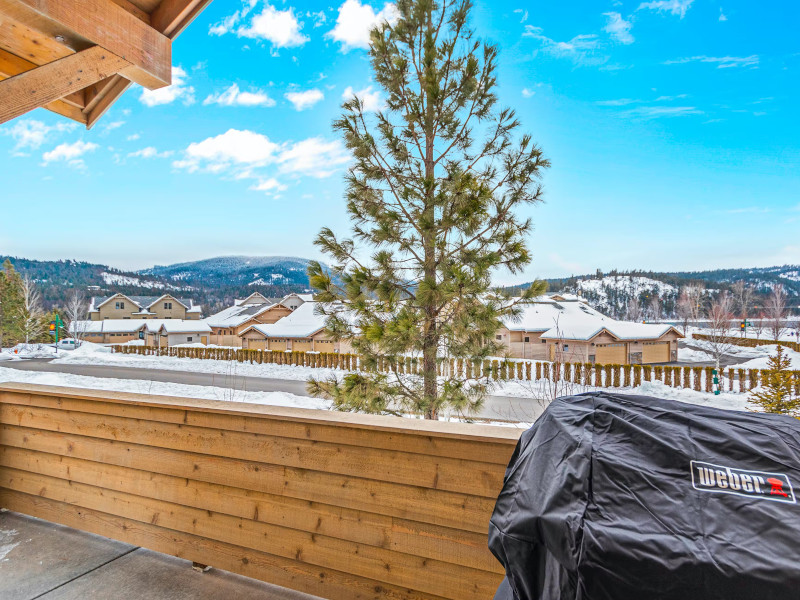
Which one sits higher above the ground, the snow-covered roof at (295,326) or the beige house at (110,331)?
the snow-covered roof at (295,326)

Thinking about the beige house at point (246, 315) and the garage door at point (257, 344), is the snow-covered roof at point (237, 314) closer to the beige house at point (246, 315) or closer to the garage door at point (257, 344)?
the beige house at point (246, 315)

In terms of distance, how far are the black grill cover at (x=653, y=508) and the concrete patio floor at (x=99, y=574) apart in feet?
4.80

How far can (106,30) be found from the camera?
1.61 m

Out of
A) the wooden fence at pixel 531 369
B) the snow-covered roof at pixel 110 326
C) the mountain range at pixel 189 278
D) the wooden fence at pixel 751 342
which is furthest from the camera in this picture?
the snow-covered roof at pixel 110 326

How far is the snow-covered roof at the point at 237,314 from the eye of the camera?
16750 mm

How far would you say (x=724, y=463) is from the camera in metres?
0.64

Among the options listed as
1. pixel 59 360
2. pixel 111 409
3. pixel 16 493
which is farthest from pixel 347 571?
pixel 59 360

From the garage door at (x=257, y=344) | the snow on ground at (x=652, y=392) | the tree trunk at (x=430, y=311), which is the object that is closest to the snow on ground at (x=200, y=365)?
the garage door at (x=257, y=344)

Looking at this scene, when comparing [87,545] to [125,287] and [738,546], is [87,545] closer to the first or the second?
[738,546]

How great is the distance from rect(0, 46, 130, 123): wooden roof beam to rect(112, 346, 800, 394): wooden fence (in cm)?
329

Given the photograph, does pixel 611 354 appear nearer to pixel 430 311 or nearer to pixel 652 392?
pixel 652 392

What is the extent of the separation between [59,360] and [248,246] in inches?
362

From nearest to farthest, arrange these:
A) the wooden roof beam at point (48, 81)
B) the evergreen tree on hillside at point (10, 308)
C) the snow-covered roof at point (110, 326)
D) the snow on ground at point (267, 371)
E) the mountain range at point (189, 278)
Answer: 1. the wooden roof beam at point (48, 81)
2. the snow on ground at point (267, 371)
3. the mountain range at point (189, 278)
4. the evergreen tree on hillside at point (10, 308)
5. the snow-covered roof at point (110, 326)

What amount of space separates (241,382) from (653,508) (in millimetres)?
10800
